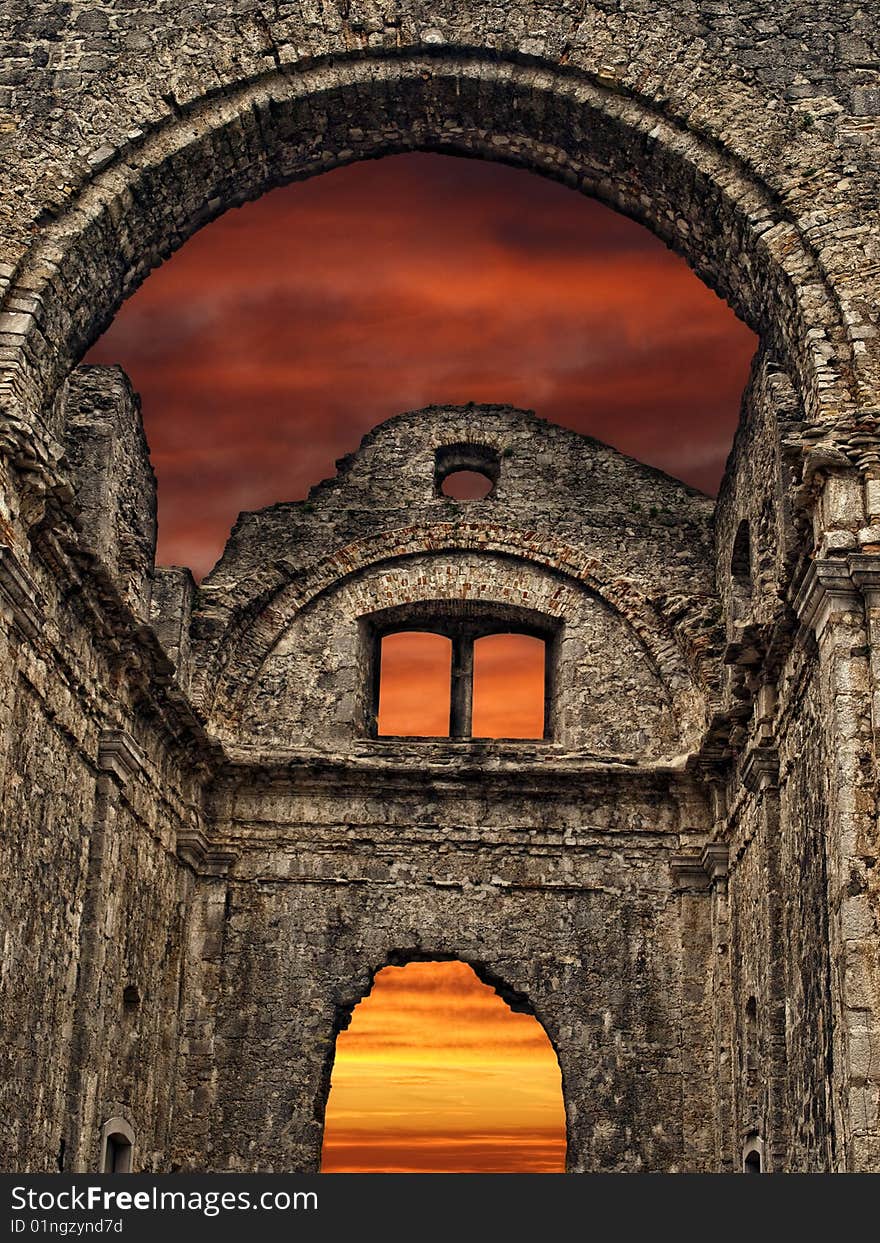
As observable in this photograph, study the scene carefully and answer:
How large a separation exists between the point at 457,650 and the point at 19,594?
710 cm

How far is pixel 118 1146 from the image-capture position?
11469 millimetres

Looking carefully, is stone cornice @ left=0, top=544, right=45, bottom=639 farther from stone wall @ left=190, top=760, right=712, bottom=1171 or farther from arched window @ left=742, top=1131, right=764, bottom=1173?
arched window @ left=742, top=1131, right=764, bottom=1173

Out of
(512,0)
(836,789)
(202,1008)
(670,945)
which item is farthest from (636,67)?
(202,1008)

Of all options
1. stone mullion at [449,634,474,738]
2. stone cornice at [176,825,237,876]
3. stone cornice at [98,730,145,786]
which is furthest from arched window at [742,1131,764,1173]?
stone cornice at [98,730,145,786]

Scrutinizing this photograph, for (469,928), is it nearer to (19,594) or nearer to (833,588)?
(19,594)

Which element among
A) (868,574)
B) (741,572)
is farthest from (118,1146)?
(868,574)

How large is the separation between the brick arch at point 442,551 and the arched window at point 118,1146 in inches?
160

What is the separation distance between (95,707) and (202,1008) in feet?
13.2

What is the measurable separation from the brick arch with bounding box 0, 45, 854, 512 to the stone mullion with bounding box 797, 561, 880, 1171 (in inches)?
56.1

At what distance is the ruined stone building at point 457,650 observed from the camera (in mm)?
8773

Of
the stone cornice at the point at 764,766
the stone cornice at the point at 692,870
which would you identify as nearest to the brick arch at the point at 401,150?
the stone cornice at the point at 764,766

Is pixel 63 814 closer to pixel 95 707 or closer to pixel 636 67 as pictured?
pixel 95 707

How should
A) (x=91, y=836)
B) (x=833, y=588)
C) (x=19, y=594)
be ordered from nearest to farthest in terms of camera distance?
(x=833, y=588) < (x=19, y=594) < (x=91, y=836)

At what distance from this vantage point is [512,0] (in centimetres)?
984
